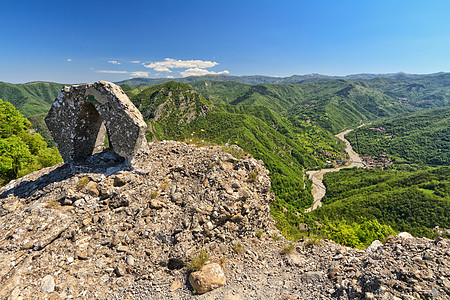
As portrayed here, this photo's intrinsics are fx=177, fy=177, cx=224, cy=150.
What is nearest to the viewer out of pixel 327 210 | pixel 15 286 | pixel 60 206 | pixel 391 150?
pixel 15 286

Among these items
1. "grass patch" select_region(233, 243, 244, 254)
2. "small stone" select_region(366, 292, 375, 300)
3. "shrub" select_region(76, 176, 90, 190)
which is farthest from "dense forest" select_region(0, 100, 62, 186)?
"small stone" select_region(366, 292, 375, 300)

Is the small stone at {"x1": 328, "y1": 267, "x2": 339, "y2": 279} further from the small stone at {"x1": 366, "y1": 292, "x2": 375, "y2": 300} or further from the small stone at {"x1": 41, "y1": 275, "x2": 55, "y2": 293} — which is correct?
the small stone at {"x1": 41, "y1": 275, "x2": 55, "y2": 293}

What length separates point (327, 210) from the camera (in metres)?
81.4

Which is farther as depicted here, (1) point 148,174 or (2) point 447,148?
(2) point 447,148

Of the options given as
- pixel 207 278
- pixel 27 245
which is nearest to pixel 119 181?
pixel 27 245

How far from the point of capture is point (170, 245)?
7.47m

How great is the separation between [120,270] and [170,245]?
75.1 inches

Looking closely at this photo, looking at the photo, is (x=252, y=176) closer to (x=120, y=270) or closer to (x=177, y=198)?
(x=177, y=198)

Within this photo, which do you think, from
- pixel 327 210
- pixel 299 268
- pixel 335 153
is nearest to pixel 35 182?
pixel 299 268

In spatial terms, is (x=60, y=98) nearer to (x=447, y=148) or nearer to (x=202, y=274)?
(x=202, y=274)

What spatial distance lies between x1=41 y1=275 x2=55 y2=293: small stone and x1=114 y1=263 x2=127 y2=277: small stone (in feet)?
5.93

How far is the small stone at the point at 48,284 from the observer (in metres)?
5.86

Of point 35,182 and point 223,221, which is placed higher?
point 35,182

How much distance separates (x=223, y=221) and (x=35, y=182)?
1073cm
